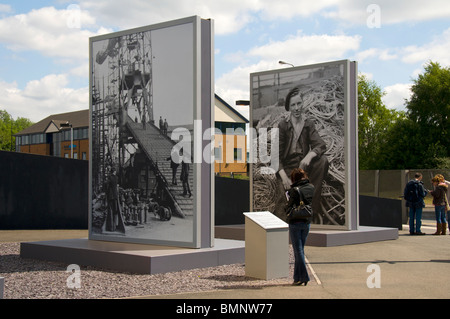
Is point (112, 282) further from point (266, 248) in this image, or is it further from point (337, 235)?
point (337, 235)

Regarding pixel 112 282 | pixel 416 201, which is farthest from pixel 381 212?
pixel 112 282

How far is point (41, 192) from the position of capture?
63.4 ft

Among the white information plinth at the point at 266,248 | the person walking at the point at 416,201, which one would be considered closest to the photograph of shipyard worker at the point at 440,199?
the person walking at the point at 416,201

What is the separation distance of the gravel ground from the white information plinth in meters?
0.16

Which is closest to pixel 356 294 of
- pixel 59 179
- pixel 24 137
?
pixel 59 179

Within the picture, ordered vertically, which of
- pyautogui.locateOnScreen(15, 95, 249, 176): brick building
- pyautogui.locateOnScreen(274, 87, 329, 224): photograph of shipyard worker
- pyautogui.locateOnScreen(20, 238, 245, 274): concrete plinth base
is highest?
pyautogui.locateOnScreen(15, 95, 249, 176): brick building

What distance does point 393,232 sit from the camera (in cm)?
1628

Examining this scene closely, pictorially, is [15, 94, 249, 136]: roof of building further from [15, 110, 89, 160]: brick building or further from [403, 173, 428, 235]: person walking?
[403, 173, 428, 235]: person walking

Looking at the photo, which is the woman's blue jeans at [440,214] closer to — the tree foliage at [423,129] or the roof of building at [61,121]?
the tree foliage at [423,129]

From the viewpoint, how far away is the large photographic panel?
15.3 metres

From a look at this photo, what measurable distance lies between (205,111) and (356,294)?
4.87m

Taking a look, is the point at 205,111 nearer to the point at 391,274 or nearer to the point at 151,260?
the point at 151,260

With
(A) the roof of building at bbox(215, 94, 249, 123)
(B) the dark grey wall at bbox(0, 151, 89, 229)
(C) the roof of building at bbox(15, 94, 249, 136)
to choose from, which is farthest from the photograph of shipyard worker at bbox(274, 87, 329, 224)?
(C) the roof of building at bbox(15, 94, 249, 136)

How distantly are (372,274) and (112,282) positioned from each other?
14.0 feet
